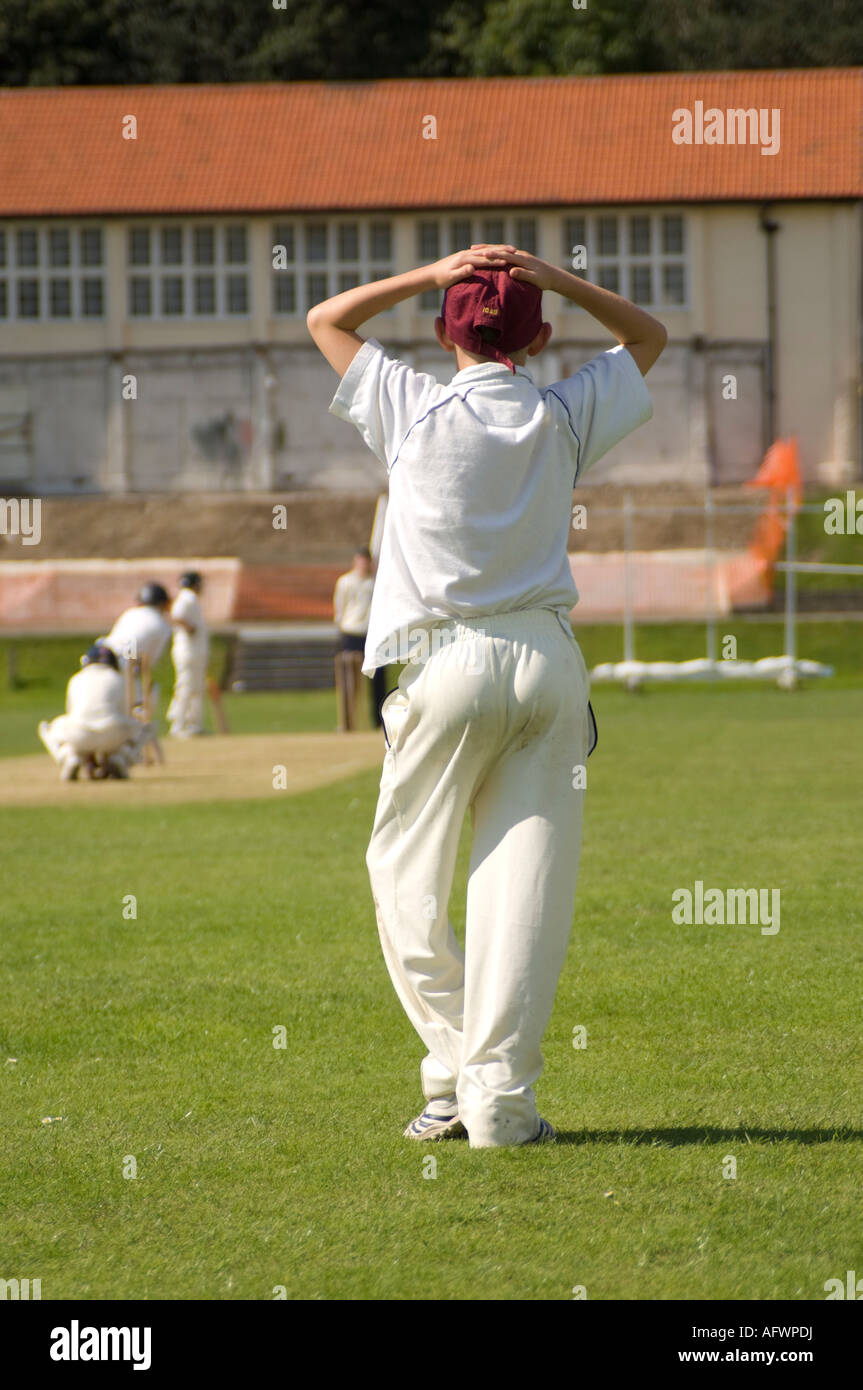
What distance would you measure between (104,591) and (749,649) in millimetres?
14297

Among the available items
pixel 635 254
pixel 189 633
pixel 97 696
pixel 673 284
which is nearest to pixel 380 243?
pixel 635 254

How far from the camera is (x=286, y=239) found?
50469mm

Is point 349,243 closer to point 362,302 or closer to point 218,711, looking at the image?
point 218,711

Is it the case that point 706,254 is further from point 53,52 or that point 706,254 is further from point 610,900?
point 610,900

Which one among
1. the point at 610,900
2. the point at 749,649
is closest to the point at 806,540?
the point at 749,649

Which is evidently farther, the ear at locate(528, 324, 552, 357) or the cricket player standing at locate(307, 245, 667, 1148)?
the ear at locate(528, 324, 552, 357)

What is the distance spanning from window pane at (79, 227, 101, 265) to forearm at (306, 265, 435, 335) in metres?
47.7

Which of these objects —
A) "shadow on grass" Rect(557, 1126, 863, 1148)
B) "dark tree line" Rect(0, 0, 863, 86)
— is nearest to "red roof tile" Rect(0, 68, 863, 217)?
"dark tree line" Rect(0, 0, 863, 86)

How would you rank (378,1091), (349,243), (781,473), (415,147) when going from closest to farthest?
(378,1091) < (781,473) < (349,243) < (415,147)

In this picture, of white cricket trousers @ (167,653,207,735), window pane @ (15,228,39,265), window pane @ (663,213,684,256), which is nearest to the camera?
white cricket trousers @ (167,653,207,735)

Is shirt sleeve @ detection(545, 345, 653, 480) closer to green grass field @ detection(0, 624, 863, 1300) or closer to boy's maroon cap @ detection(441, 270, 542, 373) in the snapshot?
boy's maroon cap @ detection(441, 270, 542, 373)

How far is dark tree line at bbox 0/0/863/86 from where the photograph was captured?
6181 centimetres

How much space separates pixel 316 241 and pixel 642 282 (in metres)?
9.00
